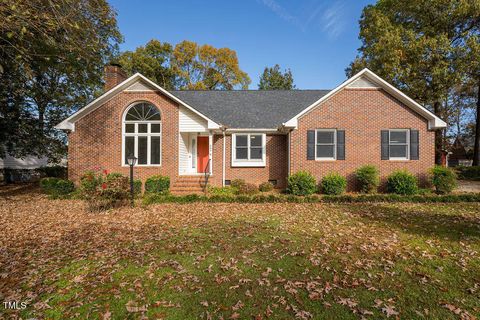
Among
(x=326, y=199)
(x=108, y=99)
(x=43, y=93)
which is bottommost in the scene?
(x=326, y=199)

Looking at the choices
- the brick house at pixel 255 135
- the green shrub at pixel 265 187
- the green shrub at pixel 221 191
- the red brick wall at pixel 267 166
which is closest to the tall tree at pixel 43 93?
the brick house at pixel 255 135

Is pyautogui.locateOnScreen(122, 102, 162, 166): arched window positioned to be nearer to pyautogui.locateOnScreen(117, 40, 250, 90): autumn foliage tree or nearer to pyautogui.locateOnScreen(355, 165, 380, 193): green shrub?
pyautogui.locateOnScreen(355, 165, 380, 193): green shrub

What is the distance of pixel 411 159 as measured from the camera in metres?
12.6

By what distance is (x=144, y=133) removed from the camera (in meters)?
13.4

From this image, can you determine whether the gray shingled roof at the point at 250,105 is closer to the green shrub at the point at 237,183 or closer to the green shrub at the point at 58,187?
the green shrub at the point at 237,183

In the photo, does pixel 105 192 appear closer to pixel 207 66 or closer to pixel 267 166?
pixel 267 166

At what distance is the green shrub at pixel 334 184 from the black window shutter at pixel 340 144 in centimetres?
128

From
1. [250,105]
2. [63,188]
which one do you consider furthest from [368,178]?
[63,188]

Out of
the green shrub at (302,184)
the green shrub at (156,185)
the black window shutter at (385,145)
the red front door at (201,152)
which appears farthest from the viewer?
the red front door at (201,152)

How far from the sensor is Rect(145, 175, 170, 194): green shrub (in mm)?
12042

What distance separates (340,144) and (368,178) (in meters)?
2.18

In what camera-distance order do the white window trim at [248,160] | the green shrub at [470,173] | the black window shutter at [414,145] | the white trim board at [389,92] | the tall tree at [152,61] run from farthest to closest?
1. the tall tree at [152,61]
2. the green shrub at [470,173]
3. the white window trim at [248,160]
4. the black window shutter at [414,145]
5. the white trim board at [389,92]

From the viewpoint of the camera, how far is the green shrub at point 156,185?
39.5 feet

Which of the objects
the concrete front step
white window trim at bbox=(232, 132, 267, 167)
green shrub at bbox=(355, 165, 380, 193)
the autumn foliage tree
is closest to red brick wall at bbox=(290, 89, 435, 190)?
green shrub at bbox=(355, 165, 380, 193)
